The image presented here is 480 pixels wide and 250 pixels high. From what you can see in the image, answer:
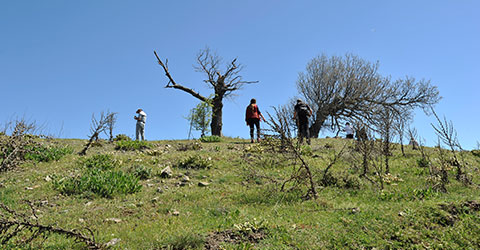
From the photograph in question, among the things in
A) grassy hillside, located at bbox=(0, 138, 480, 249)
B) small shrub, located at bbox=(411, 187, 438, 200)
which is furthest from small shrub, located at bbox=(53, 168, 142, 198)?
small shrub, located at bbox=(411, 187, 438, 200)

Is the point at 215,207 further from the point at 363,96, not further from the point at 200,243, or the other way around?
the point at 363,96

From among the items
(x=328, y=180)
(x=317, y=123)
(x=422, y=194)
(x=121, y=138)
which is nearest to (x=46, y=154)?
(x=121, y=138)

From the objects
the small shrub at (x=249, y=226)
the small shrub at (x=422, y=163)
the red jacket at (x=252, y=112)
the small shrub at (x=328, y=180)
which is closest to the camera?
the small shrub at (x=249, y=226)

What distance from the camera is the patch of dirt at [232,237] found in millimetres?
4186

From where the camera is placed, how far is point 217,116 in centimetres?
2459

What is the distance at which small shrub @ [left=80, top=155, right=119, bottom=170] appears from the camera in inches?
365

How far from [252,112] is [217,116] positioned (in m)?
9.58

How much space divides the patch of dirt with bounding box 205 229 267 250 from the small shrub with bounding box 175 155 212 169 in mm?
5027

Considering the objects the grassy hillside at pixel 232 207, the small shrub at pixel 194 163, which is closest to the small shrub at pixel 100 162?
the grassy hillside at pixel 232 207

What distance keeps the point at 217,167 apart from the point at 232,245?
5537 millimetres

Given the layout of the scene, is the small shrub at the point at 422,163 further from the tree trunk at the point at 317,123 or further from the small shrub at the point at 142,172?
the tree trunk at the point at 317,123

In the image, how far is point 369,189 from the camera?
7.05 metres

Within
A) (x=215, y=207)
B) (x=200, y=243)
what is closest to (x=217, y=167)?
(x=215, y=207)

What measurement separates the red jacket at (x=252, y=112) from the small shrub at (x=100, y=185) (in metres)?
8.53
